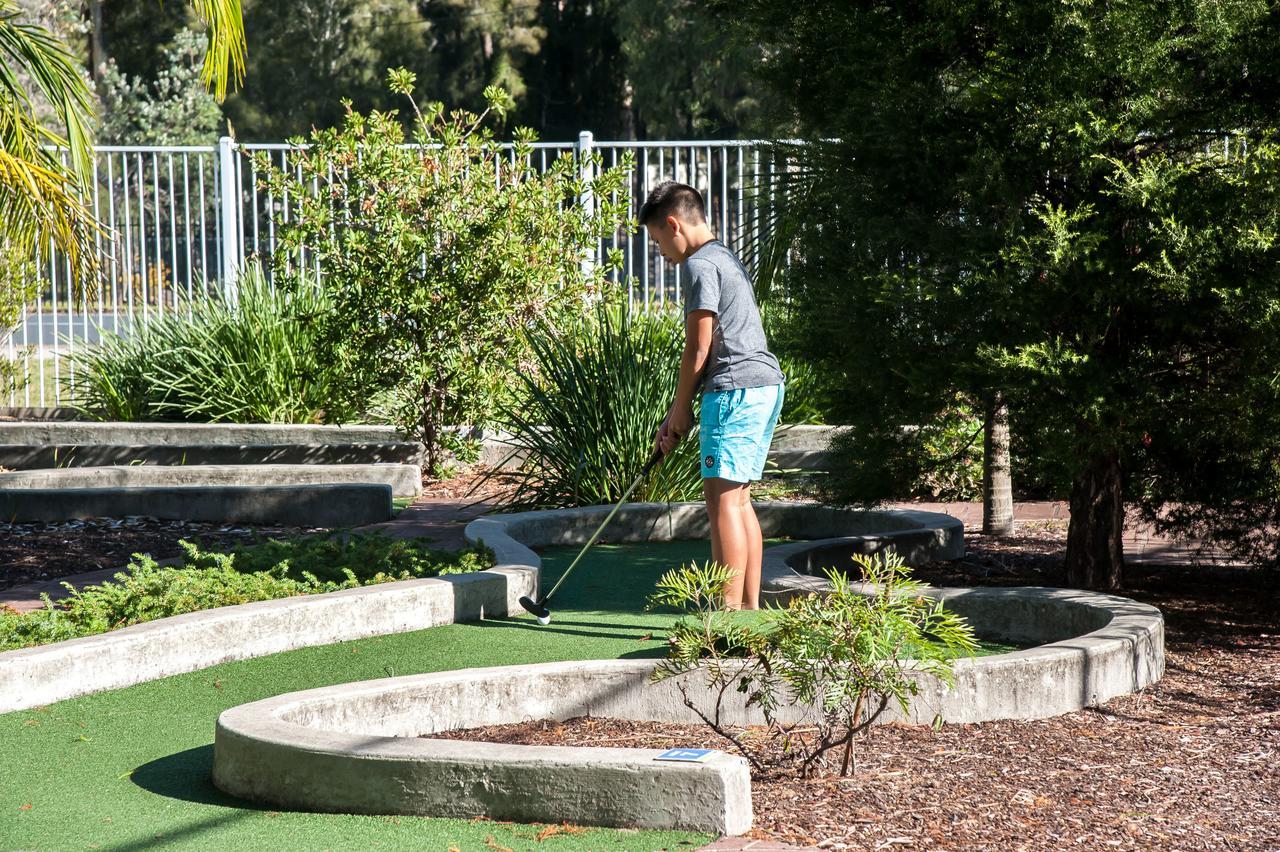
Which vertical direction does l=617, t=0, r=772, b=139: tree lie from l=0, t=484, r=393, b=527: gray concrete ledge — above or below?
above

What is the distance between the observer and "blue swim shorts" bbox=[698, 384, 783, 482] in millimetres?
5371

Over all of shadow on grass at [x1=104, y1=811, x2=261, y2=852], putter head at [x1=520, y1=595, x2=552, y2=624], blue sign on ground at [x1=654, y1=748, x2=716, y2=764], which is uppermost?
blue sign on ground at [x1=654, y1=748, x2=716, y2=764]

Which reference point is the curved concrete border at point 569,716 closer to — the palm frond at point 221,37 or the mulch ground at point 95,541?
the mulch ground at point 95,541

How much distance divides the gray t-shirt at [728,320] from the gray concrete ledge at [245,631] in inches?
56.1

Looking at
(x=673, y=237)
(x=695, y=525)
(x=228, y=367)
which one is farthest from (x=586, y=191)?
(x=673, y=237)

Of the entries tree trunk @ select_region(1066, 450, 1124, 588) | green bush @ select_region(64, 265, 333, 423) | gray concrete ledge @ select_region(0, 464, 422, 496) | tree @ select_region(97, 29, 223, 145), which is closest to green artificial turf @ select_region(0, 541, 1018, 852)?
tree trunk @ select_region(1066, 450, 1124, 588)

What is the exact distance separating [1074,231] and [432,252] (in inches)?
229

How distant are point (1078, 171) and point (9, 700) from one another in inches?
170

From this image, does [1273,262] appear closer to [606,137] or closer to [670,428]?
[670,428]

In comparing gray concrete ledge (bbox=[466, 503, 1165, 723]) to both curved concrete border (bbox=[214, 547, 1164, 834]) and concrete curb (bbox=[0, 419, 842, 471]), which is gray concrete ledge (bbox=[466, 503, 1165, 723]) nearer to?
curved concrete border (bbox=[214, 547, 1164, 834])

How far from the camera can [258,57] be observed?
46.8 m

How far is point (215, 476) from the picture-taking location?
9789 mm

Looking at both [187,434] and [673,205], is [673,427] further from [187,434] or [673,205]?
[187,434]

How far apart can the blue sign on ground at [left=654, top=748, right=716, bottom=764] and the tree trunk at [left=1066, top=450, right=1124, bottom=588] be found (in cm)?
318
